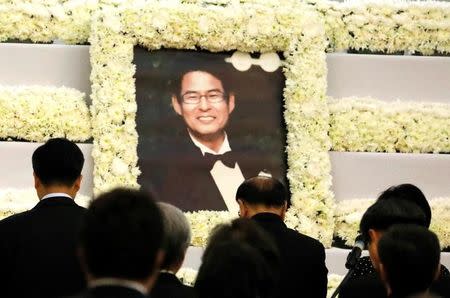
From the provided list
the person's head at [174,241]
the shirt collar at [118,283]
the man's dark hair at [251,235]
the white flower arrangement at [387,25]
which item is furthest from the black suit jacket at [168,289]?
the white flower arrangement at [387,25]

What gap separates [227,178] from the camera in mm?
7176

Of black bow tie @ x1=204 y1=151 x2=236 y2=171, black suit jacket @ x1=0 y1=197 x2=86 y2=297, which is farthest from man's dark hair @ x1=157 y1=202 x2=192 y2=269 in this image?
black bow tie @ x1=204 y1=151 x2=236 y2=171

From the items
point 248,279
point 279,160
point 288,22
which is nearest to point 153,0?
point 288,22

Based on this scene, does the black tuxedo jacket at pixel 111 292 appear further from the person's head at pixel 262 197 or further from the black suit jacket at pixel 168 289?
the person's head at pixel 262 197

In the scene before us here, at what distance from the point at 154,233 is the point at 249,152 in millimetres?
4709

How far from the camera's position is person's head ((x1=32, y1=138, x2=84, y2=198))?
428 cm

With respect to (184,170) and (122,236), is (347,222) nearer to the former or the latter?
(184,170)

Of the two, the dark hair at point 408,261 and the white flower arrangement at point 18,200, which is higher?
the dark hair at point 408,261

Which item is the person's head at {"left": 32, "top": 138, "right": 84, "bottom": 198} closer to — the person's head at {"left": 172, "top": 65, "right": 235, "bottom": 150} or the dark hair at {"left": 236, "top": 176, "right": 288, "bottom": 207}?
the dark hair at {"left": 236, "top": 176, "right": 288, "bottom": 207}

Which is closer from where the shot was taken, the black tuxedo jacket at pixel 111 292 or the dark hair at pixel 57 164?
the black tuxedo jacket at pixel 111 292

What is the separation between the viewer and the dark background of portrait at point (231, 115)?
7.17 metres

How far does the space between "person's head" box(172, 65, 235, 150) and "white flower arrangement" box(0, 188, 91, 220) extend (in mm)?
900

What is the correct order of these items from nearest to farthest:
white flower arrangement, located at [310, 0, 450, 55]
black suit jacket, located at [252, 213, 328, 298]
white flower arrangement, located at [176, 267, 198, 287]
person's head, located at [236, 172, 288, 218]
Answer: black suit jacket, located at [252, 213, 328, 298] < person's head, located at [236, 172, 288, 218] < white flower arrangement, located at [176, 267, 198, 287] < white flower arrangement, located at [310, 0, 450, 55]

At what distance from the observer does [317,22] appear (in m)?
7.32
